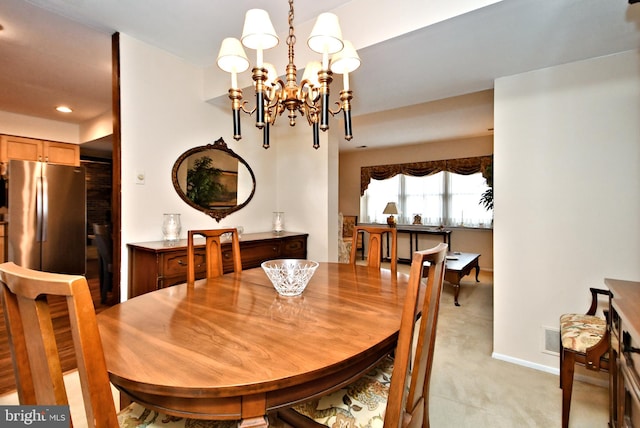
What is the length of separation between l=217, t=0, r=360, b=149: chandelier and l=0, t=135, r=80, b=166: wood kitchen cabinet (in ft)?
13.6

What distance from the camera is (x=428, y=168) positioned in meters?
6.24

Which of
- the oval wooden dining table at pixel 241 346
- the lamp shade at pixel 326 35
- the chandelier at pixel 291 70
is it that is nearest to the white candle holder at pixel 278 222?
the chandelier at pixel 291 70

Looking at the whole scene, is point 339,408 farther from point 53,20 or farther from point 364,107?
point 53,20

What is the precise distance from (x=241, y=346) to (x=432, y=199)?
6055 mm

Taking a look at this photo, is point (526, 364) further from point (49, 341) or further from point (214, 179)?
point (214, 179)

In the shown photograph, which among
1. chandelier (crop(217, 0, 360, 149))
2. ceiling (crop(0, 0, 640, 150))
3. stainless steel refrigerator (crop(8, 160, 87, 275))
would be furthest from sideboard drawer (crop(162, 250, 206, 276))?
stainless steel refrigerator (crop(8, 160, 87, 275))

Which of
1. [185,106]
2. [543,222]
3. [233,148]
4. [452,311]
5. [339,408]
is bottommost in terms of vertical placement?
[452,311]

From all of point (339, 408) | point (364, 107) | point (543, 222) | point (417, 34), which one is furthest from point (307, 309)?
point (364, 107)

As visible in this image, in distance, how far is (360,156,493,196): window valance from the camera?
5652 millimetres

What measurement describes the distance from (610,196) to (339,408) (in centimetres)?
225

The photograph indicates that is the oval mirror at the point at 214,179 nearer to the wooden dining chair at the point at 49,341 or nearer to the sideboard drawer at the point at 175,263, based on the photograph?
the sideboard drawer at the point at 175,263

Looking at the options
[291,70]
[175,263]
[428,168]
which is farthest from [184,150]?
[428,168]

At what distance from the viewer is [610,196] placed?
2.01 meters

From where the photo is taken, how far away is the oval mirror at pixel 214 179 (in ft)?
9.31
